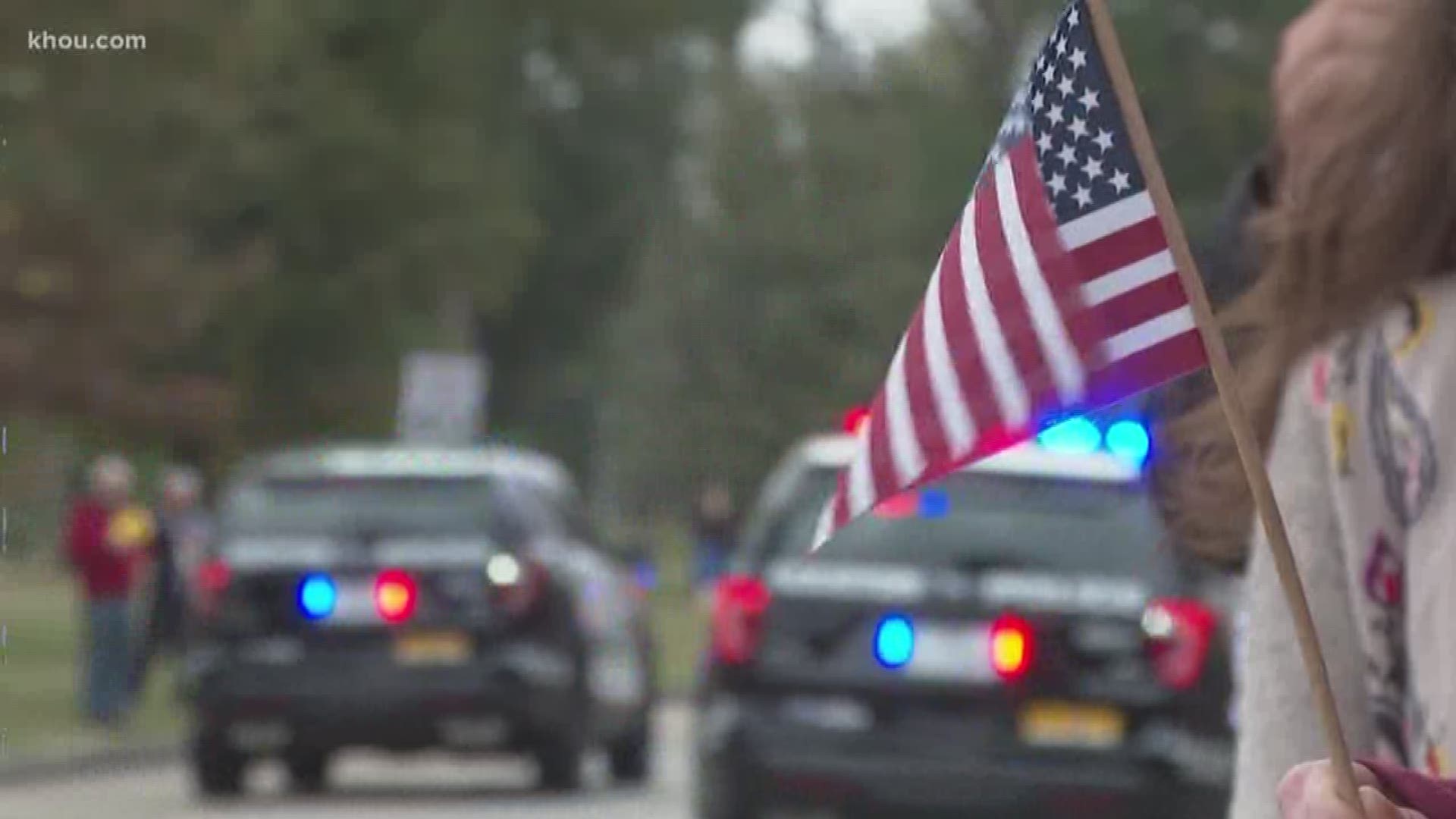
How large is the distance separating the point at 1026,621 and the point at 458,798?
7474 mm

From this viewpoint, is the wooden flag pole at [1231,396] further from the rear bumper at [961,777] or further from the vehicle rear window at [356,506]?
the vehicle rear window at [356,506]

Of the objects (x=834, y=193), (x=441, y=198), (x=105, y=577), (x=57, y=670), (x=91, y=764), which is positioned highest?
(x=441, y=198)

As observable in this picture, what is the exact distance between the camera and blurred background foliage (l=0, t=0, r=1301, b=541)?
105ft

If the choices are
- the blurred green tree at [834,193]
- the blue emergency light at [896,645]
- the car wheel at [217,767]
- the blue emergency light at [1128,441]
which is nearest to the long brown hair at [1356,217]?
the blue emergency light at [1128,441]

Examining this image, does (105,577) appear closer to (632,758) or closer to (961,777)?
(632,758)

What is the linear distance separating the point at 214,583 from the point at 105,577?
20.7 ft

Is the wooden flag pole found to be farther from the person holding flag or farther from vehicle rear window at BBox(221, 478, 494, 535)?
vehicle rear window at BBox(221, 478, 494, 535)

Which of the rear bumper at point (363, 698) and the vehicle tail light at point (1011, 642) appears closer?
the vehicle tail light at point (1011, 642)

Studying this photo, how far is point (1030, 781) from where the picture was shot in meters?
12.4

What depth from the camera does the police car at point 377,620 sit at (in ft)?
59.0

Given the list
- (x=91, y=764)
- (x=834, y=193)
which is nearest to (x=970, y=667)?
(x=91, y=764)

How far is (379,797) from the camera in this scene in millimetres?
19484

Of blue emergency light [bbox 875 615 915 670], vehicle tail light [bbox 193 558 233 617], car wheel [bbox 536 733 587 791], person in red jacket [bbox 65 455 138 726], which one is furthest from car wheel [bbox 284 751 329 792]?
blue emergency light [bbox 875 615 915 670]

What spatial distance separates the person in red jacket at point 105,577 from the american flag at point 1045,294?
69.9ft
